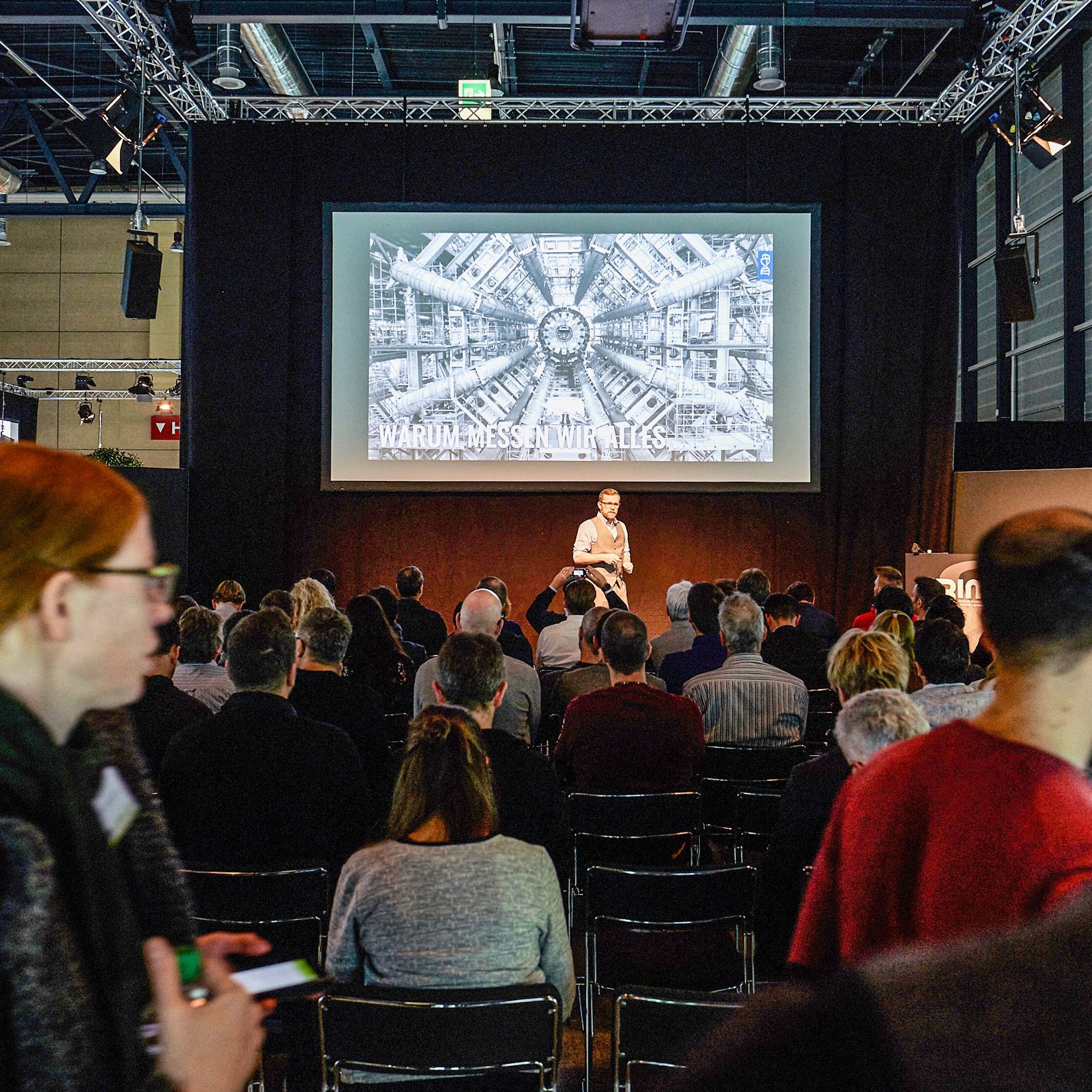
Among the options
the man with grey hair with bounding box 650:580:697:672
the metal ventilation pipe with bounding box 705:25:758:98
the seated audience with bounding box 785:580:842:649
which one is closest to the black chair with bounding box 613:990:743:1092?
the man with grey hair with bounding box 650:580:697:672

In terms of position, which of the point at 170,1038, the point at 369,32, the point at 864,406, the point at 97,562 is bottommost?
the point at 170,1038

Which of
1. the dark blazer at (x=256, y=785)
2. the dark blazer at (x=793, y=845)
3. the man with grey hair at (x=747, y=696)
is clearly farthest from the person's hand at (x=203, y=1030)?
the man with grey hair at (x=747, y=696)

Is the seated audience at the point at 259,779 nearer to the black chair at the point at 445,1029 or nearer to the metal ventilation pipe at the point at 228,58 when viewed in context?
the black chair at the point at 445,1029

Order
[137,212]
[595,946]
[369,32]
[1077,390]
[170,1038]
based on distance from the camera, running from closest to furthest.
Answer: [170,1038] < [595,946] < [137,212] < [1077,390] < [369,32]

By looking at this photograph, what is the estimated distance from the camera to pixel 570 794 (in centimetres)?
337

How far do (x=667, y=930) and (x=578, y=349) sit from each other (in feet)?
24.4

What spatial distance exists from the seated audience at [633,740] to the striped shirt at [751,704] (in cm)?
62

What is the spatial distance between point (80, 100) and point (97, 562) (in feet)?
42.5

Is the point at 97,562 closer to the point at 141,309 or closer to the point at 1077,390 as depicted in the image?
the point at 141,309

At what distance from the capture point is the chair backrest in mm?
3934

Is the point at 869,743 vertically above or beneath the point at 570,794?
above

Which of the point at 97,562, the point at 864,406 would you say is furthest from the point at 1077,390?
the point at 97,562

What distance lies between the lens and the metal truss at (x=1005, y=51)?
7.62 metres

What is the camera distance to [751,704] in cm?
437
